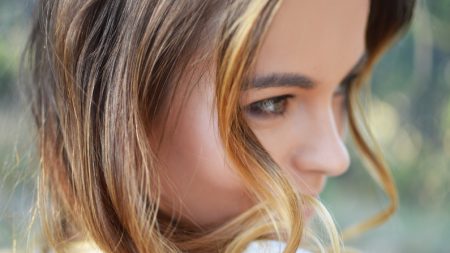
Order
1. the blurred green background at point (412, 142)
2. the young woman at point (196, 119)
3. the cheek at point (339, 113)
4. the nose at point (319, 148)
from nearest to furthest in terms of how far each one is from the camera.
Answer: the young woman at point (196, 119) → the nose at point (319, 148) → the cheek at point (339, 113) → the blurred green background at point (412, 142)

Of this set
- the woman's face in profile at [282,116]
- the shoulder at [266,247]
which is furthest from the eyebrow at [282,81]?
the shoulder at [266,247]

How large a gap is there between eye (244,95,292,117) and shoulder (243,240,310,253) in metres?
0.15

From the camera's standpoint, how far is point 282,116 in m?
1.02

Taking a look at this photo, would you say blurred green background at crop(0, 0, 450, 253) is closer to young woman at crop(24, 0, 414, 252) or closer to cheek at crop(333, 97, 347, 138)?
cheek at crop(333, 97, 347, 138)

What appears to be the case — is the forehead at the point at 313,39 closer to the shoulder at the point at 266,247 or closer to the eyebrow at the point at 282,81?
the eyebrow at the point at 282,81

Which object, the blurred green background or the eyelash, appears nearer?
the eyelash

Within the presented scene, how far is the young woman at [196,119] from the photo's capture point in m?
0.92

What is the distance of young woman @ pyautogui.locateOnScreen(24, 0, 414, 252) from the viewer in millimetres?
925

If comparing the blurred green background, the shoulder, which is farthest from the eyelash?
the blurred green background

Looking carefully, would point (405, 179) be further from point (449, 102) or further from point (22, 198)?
point (22, 198)

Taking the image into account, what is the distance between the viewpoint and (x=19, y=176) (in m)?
1.12

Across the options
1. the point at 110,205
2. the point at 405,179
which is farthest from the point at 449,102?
the point at 110,205

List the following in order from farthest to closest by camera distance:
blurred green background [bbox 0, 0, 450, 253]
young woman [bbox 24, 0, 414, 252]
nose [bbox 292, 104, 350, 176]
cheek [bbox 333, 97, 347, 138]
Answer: blurred green background [bbox 0, 0, 450, 253] → cheek [bbox 333, 97, 347, 138] → nose [bbox 292, 104, 350, 176] → young woman [bbox 24, 0, 414, 252]

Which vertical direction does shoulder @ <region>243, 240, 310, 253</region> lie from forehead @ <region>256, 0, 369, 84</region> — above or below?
below
